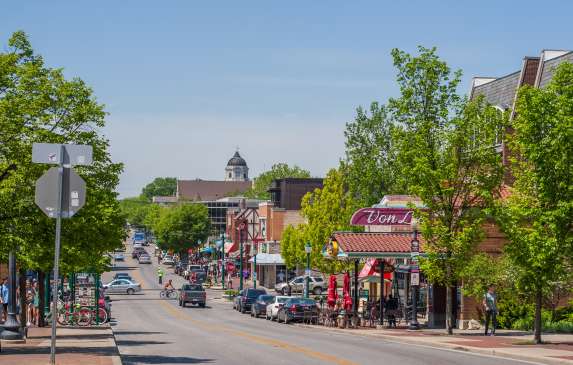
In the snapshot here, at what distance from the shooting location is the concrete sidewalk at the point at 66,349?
22359mm

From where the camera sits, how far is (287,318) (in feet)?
169

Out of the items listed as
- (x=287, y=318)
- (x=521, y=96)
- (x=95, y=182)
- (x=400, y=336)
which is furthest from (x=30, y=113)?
(x=287, y=318)

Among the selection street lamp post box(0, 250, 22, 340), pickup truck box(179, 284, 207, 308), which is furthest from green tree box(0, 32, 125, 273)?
pickup truck box(179, 284, 207, 308)

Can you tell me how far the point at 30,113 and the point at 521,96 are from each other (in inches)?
572

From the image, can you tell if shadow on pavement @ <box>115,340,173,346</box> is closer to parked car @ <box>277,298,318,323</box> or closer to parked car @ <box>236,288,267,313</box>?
parked car @ <box>277,298,318,323</box>

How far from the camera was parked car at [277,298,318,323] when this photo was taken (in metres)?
50.2

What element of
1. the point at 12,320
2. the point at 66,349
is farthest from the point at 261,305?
the point at 66,349

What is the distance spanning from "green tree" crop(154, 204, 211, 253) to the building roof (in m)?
105

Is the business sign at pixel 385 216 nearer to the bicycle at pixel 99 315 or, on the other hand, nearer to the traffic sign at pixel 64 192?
the bicycle at pixel 99 315

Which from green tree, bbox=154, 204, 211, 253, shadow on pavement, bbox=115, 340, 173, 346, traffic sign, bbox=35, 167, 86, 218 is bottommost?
shadow on pavement, bbox=115, 340, 173, 346

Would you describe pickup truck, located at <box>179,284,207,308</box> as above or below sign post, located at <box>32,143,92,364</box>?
below

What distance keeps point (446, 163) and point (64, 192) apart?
868 inches

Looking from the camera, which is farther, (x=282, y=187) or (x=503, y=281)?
(x=282, y=187)

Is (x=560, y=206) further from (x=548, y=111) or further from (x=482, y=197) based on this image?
(x=482, y=197)
